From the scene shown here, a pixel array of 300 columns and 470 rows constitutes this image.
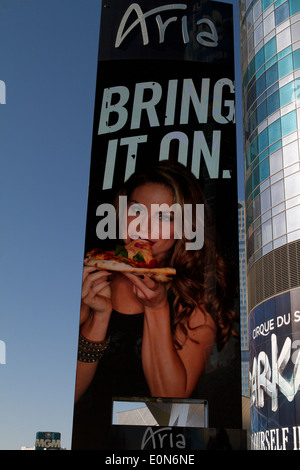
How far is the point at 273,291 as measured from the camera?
44.9 metres

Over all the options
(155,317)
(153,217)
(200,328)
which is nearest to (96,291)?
(155,317)

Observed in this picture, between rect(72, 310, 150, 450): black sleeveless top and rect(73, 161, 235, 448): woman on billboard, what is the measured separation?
1.8 inches

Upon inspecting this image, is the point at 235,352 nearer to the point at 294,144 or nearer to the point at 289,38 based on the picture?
the point at 294,144

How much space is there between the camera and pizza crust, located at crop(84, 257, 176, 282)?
31.5m

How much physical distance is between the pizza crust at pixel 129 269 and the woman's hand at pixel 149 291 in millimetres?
273

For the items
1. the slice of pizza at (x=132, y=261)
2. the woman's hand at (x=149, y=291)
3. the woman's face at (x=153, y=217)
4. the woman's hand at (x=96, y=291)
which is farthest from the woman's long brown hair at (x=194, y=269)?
→ the woman's hand at (x=96, y=291)

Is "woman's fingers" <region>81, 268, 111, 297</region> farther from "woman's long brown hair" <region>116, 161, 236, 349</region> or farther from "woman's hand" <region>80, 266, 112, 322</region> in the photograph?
"woman's long brown hair" <region>116, 161, 236, 349</region>

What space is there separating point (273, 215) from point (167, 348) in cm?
2022

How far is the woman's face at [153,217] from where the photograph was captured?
32.1m

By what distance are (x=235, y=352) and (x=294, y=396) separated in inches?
493

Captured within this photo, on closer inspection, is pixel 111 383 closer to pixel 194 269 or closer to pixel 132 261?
pixel 132 261

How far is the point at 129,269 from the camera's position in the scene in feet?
104

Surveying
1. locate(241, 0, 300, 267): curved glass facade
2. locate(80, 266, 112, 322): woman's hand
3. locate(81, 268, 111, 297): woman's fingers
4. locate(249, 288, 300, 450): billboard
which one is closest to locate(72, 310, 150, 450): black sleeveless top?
locate(80, 266, 112, 322): woman's hand

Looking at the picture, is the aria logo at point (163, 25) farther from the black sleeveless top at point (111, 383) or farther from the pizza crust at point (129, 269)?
the black sleeveless top at point (111, 383)
